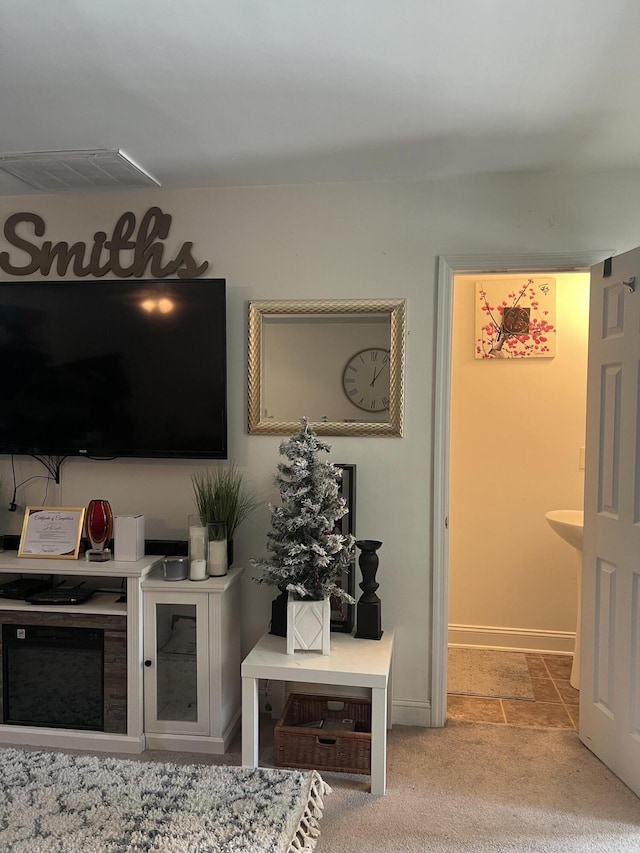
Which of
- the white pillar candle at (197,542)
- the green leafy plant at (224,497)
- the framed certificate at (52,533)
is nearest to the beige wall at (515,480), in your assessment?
the green leafy plant at (224,497)

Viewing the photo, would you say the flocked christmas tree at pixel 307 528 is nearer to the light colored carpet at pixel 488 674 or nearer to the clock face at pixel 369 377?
the clock face at pixel 369 377

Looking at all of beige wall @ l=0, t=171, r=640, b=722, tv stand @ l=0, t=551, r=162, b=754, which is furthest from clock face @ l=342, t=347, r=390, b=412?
tv stand @ l=0, t=551, r=162, b=754

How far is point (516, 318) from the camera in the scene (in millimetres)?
3654

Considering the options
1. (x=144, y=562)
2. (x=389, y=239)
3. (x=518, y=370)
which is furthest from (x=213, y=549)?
(x=518, y=370)

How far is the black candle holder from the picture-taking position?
265cm

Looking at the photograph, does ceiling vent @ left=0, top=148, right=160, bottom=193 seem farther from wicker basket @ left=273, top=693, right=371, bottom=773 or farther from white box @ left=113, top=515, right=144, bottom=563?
wicker basket @ left=273, top=693, right=371, bottom=773

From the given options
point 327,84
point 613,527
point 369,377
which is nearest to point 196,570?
point 369,377

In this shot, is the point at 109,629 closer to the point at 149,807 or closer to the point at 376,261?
the point at 149,807

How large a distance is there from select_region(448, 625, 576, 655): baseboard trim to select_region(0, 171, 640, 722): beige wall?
98cm

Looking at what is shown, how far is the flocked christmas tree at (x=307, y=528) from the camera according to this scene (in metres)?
2.44

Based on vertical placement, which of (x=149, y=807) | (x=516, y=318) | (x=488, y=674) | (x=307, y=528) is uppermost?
(x=516, y=318)

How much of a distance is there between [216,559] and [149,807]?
102cm

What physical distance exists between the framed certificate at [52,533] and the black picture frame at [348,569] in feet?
3.76

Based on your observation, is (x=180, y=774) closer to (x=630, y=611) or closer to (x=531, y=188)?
(x=630, y=611)
